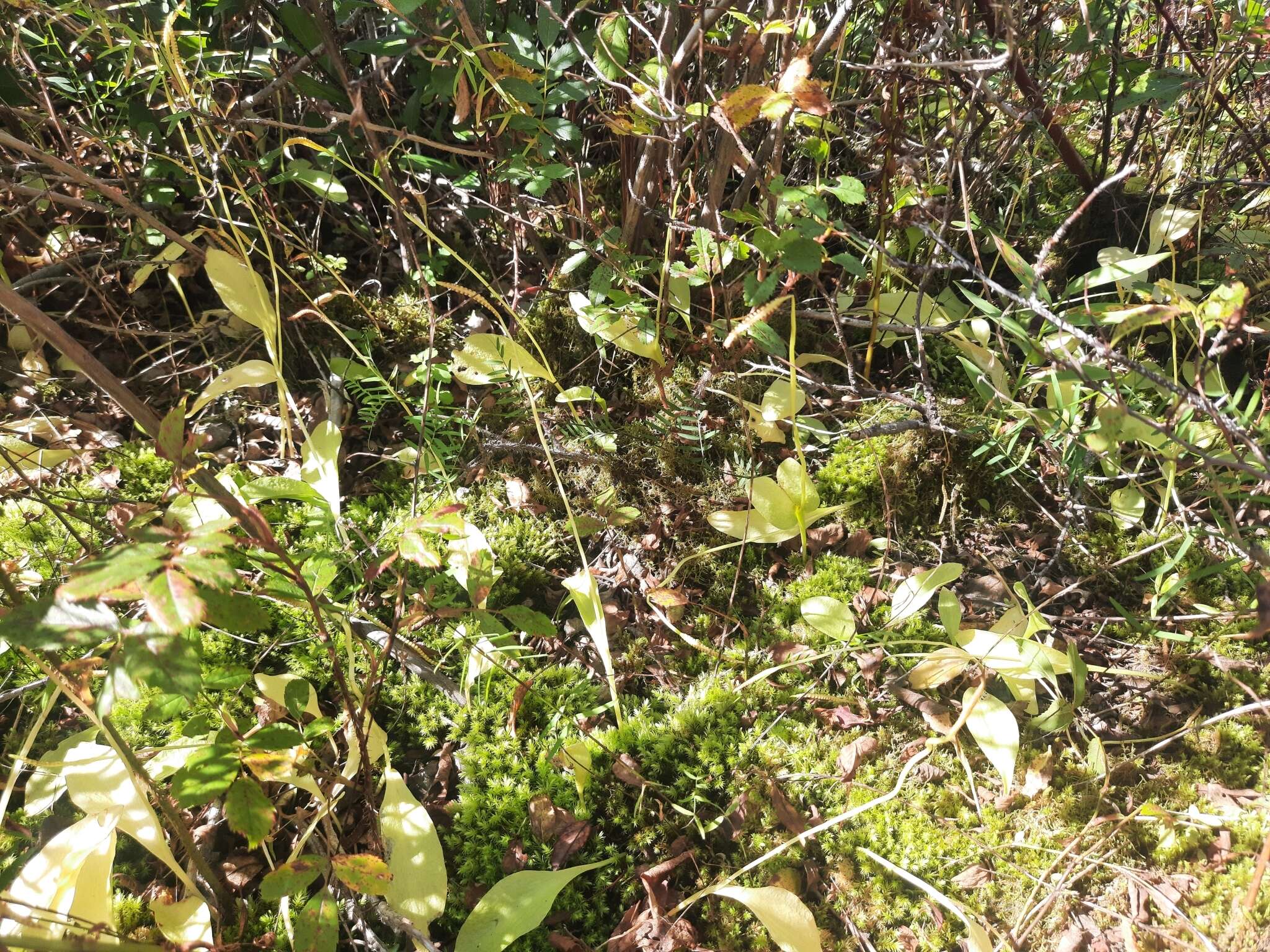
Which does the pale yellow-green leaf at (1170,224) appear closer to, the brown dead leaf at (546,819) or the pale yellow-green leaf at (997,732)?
the pale yellow-green leaf at (997,732)

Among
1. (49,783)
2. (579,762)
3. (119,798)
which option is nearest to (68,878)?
(119,798)

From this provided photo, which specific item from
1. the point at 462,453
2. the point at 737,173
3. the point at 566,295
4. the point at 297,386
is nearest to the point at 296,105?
the point at 297,386

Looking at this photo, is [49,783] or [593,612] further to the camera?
[593,612]

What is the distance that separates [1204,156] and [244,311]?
2052 millimetres

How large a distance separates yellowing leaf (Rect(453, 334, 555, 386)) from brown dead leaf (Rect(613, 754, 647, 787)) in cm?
72

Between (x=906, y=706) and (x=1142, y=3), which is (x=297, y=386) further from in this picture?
(x=1142, y=3)

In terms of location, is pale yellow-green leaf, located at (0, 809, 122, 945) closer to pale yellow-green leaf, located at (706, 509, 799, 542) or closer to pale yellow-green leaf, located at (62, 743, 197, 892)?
pale yellow-green leaf, located at (62, 743, 197, 892)

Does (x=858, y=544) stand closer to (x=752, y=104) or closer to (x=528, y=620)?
(x=528, y=620)

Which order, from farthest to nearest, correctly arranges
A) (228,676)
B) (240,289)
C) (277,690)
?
1. (240,289)
2. (277,690)
3. (228,676)

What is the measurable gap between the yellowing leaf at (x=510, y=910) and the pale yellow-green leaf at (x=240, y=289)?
3.14 feet

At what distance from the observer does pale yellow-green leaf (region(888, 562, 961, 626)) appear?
4.45ft

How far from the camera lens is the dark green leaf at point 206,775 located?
2.93 ft

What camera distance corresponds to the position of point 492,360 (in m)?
1.53

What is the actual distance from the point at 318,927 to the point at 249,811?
0.59 ft
